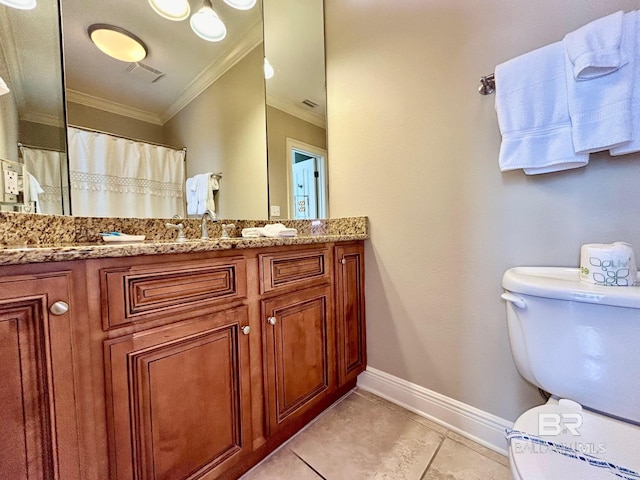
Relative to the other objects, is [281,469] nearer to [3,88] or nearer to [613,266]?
[613,266]

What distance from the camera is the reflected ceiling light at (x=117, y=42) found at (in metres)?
1.10

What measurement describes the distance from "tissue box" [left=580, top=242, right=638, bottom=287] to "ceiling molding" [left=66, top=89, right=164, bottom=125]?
1.74m

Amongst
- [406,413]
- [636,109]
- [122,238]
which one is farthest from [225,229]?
[636,109]

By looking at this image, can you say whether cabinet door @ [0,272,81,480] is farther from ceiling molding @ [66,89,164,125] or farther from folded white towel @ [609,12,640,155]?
folded white towel @ [609,12,640,155]

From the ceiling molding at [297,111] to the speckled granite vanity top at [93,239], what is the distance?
700 millimetres

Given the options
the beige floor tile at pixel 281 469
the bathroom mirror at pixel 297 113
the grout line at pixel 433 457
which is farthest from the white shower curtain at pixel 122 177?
the grout line at pixel 433 457

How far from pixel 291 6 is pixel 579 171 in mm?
1779

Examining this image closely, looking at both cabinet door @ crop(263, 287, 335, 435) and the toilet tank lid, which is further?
cabinet door @ crop(263, 287, 335, 435)

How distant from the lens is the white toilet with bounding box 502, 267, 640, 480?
557 mm

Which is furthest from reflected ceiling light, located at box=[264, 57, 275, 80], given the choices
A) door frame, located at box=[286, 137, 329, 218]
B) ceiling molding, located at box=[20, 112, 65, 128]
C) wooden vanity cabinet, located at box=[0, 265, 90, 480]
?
wooden vanity cabinet, located at box=[0, 265, 90, 480]

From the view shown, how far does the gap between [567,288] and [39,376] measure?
51.2 inches

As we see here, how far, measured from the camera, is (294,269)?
1159 millimetres

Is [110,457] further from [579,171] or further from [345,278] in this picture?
[579,171]

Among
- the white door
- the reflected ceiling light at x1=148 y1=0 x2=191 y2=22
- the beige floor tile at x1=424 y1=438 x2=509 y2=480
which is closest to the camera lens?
the beige floor tile at x1=424 y1=438 x2=509 y2=480
